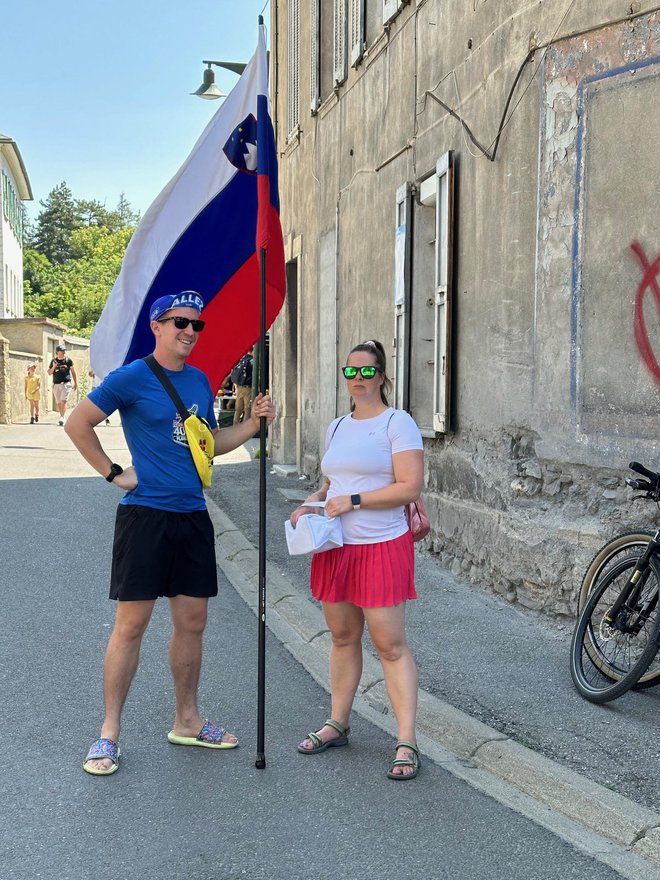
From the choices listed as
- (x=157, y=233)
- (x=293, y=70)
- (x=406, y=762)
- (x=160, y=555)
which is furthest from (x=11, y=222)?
(x=406, y=762)

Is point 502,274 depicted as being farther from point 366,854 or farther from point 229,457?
point 229,457

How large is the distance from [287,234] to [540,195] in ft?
34.7

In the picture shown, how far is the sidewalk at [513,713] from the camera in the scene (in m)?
4.01

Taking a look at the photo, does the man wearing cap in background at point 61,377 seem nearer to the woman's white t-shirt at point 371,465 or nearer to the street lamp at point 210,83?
the street lamp at point 210,83

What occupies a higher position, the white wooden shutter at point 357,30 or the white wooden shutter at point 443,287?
the white wooden shutter at point 357,30

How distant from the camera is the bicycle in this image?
17.1 feet

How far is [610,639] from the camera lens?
555cm

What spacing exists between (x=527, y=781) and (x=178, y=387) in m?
2.17

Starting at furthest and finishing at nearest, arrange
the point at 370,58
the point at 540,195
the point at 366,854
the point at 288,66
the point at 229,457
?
the point at 229,457 < the point at 288,66 < the point at 370,58 < the point at 540,195 < the point at 366,854

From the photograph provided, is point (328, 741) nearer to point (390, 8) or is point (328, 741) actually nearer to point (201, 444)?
point (201, 444)

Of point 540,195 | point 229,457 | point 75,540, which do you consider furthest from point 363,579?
point 229,457

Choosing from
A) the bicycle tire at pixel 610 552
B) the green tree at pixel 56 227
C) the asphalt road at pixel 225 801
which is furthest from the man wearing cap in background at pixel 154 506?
the green tree at pixel 56 227

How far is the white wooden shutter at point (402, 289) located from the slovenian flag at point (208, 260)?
460 centimetres

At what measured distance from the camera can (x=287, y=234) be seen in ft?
56.9
